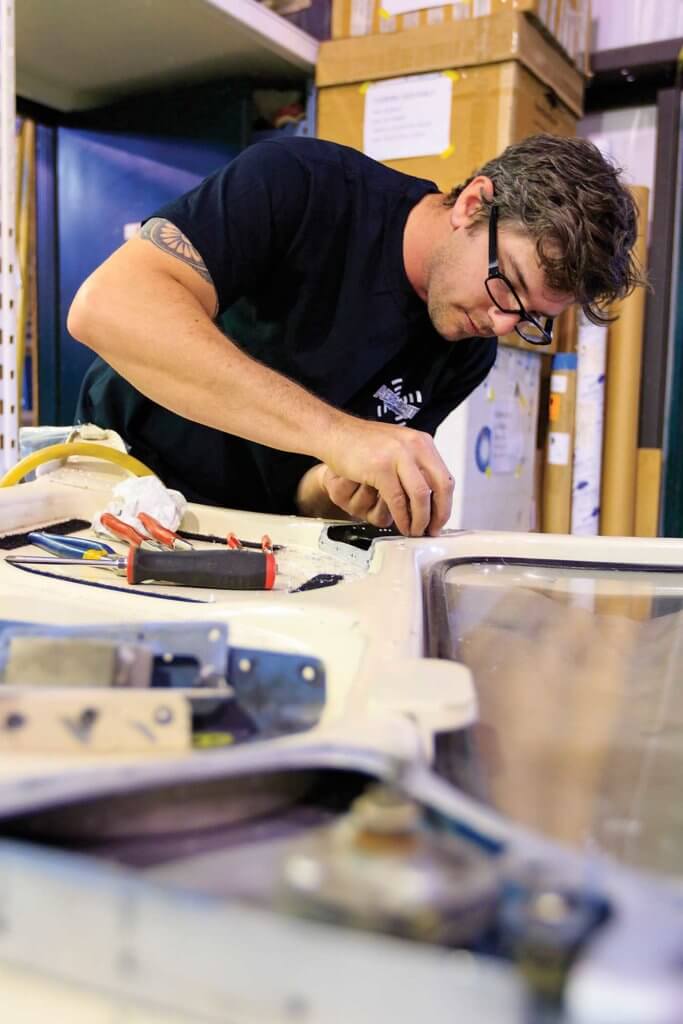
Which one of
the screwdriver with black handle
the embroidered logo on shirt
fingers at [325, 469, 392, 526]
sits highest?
the embroidered logo on shirt

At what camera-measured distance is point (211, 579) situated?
0.60m

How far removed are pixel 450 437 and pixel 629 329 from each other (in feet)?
2.17

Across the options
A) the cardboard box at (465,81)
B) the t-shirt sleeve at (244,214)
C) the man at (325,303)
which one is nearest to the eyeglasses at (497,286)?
the man at (325,303)

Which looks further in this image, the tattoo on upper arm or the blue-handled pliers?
the tattoo on upper arm

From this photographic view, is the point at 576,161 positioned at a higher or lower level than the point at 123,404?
higher

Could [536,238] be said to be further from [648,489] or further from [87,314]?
[648,489]

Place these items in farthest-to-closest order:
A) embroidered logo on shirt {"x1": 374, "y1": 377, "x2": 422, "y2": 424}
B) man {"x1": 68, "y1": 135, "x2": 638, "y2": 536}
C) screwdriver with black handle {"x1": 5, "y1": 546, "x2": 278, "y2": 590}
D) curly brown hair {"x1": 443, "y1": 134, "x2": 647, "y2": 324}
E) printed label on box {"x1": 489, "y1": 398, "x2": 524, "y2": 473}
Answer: printed label on box {"x1": 489, "y1": 398, "x2": 524, "y2": 473}, embroidered logo on shirt {"x1": 374, "y1": 377, "x2": 422, "y2": 424}, curly brown hair {"x1": 443, "y1": 134, "x2": 647, "y2": 324}, man {"x1": 68, "y1": 135, "x2": 638, "y2": 536}, screwdriver with black handle {"x1": 5, "y1": 546, "x2": 278, "y2": 590}

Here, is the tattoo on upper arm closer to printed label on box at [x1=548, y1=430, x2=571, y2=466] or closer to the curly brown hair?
the curly brown hair

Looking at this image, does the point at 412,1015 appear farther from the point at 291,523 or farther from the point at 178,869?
the point at 291,523

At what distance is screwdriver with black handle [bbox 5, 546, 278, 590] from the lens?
595 millimetres

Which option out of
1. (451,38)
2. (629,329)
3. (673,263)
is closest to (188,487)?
(451,38)

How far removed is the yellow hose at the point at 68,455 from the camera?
822mm

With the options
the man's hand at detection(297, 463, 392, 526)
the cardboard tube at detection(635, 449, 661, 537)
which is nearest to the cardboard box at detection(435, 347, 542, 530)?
the cardboard tube at detection(635, 449, 661, 537)

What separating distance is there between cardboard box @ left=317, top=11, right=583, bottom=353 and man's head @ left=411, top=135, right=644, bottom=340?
2.06 feet
